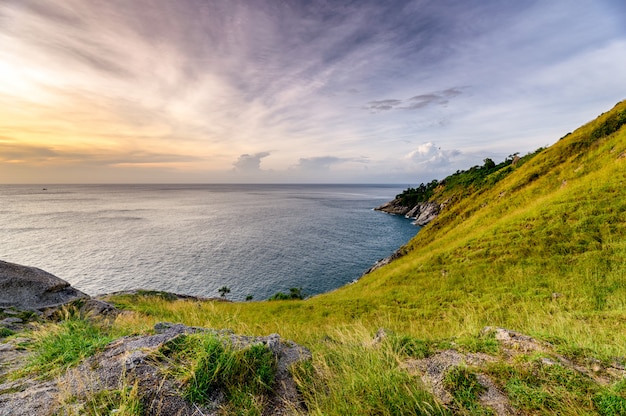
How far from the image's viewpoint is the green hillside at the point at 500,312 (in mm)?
4166

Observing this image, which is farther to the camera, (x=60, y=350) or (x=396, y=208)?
(x=396, y=208)

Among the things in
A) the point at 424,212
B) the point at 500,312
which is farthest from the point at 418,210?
the point at 500,312

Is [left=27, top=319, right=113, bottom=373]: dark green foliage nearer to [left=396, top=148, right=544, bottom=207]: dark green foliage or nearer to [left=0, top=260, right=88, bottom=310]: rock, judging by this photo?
[left=0, top=260, right=88, bottom=310]: rock

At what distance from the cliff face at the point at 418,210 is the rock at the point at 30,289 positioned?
113 meters

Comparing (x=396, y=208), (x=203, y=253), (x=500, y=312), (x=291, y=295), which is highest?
(x=500, y=312)

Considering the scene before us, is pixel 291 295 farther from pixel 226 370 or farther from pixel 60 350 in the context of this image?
pixel 226 370

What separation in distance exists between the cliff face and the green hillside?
78208 mm

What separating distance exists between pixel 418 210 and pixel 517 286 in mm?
136161

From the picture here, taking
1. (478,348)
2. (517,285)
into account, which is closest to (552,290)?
(517,285)

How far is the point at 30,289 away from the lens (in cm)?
1574

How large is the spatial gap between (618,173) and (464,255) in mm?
14406

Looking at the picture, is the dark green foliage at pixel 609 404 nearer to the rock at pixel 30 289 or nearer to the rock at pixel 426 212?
the rock at pixel 30 289

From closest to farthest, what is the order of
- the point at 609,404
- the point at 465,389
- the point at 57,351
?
the point at 609,404 < the point at 465,389 < the point at 57,351

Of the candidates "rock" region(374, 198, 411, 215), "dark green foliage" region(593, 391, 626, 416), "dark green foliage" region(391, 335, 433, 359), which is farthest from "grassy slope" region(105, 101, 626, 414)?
"rock" region(374, 198, 411, 215)
